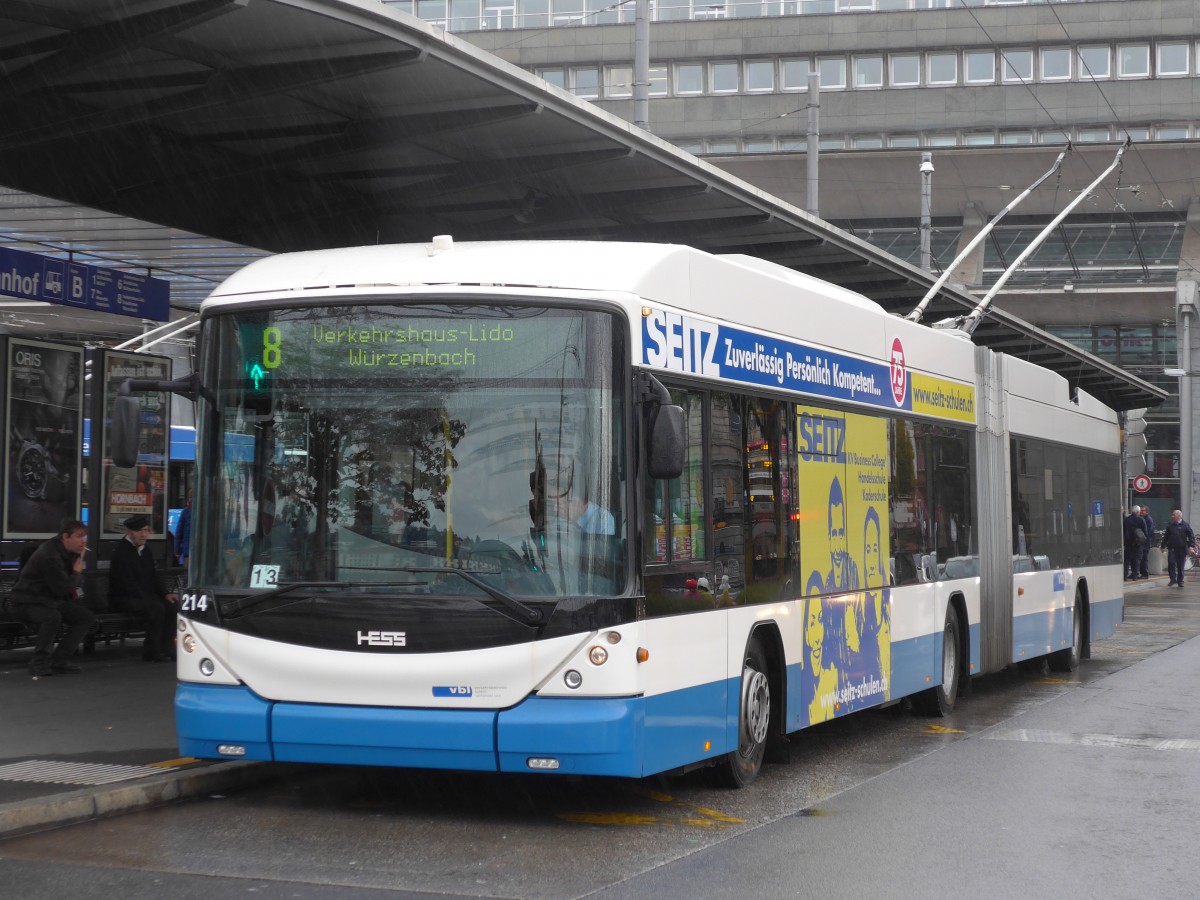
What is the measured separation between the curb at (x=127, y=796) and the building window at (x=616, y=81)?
4729 cm

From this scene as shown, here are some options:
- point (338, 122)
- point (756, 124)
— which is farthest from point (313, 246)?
point (756, 124)

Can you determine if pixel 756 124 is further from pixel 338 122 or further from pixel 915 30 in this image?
pixel 338 122

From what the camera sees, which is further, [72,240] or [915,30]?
[915,30]

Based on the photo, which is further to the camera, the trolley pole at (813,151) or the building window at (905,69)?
the building window at (905,69)

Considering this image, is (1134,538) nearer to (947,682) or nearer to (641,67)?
(641,67)

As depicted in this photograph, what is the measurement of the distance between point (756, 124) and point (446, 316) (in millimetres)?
46972

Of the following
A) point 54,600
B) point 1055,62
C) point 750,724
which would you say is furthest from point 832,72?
point 750,724

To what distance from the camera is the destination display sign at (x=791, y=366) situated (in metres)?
8.82

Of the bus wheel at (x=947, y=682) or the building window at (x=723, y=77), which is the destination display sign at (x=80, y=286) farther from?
the building window at (x=723, y=77)

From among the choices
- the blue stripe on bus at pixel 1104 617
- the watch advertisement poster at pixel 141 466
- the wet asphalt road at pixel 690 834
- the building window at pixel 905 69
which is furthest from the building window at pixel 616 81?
the wet asphalt road at pixel 690 834

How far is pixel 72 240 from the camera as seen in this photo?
60.4ft

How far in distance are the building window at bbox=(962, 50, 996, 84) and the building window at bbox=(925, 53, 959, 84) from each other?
1.09ft

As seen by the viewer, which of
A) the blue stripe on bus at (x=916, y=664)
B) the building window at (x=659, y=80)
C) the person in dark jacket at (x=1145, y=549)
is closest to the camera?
the blue stripe on bus at (x=916, y=664)

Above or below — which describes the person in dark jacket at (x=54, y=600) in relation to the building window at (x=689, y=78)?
below
